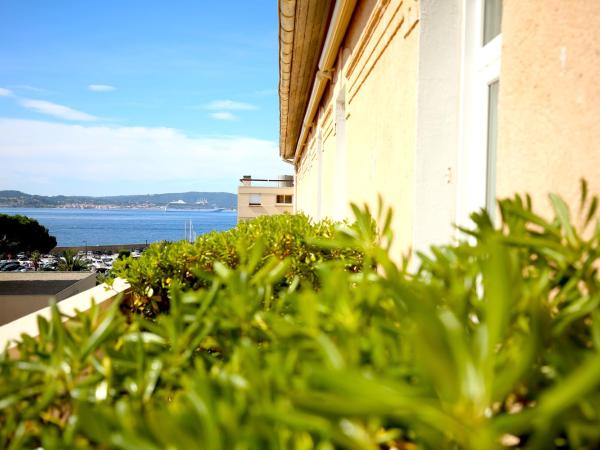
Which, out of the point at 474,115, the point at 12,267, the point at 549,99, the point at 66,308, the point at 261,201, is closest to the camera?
the point at 549,99

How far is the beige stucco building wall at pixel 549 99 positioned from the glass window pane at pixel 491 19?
56cm

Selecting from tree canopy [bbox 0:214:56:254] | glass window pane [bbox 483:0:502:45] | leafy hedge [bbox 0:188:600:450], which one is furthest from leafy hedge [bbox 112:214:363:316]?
tree canopy [bbox 0:214:56:254]

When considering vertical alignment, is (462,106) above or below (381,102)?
below

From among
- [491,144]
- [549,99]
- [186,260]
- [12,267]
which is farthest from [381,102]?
[12,267]

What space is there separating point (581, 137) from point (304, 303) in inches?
53.9

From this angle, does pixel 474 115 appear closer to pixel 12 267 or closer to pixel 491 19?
pixel 491 19

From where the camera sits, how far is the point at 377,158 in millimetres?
4648

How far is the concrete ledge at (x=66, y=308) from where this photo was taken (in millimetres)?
2953

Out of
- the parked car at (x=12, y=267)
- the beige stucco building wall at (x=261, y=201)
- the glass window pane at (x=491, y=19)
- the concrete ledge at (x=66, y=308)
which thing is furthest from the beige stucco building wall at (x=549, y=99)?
the parked car at (x=12, y=267)

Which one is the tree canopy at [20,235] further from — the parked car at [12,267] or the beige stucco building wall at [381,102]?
the beige stucco building wall at [381,102]

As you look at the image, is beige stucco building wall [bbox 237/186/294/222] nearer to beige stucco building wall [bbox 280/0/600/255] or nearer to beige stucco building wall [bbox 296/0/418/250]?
beige stucco building wall [bbox 296/0/418/250]

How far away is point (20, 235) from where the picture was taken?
179ft

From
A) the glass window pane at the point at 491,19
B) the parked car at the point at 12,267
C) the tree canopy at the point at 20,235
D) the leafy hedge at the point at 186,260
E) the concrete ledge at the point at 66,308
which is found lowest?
the parked car at the point at 12,267

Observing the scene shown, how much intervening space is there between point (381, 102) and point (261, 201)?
134 feet
